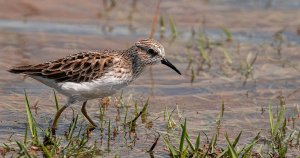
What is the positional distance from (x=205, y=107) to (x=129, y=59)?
1.78 metres

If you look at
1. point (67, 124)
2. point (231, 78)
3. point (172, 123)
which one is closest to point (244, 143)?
point (172, 123)

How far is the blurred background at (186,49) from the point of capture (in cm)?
985

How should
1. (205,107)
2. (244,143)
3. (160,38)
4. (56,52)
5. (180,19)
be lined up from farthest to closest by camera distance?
(180,19)
(160,38)
(56,52)
(205,107)
(244,143)

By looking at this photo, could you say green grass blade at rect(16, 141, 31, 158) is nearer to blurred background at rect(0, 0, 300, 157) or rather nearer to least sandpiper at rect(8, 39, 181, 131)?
blurred background at rect(0, 0, 300, 157)

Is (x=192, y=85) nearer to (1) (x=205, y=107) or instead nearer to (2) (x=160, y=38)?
(1) (x=205, y=107)

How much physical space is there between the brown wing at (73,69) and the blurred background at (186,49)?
741mm

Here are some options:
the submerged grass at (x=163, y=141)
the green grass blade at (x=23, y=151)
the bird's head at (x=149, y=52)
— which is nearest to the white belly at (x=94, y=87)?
the submerged grass at (x=163, y=141)

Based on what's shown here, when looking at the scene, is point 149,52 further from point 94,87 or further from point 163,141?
point 163,141

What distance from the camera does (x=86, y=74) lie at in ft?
28.0

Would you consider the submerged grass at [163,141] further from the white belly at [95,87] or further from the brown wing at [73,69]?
the brown wing at [73,69]

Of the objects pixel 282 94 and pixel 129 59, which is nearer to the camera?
pixel 129 59

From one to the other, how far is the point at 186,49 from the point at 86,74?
5.15m

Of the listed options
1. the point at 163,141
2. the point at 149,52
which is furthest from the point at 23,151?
the point at 149,52

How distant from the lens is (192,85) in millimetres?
11281
